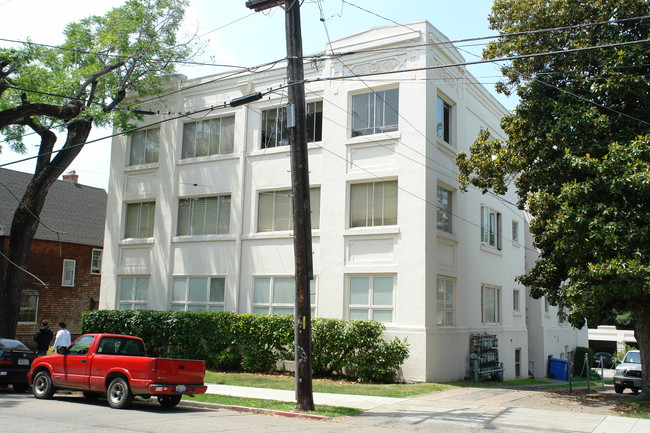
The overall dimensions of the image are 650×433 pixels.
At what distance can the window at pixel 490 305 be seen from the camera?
926 inches

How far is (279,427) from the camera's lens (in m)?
10.7

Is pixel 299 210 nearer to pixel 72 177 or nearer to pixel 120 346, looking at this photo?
pixel 120 346

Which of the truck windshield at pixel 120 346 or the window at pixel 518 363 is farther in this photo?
the window at pixel 518 363

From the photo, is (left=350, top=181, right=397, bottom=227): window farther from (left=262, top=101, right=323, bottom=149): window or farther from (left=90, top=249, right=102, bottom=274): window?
(left=90, top=249, right=102, bottom=274): window

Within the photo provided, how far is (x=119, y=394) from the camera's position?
1276 cm

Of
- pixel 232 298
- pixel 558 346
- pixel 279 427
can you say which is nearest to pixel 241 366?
pixel 232 298

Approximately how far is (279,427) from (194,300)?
1307 centimetres

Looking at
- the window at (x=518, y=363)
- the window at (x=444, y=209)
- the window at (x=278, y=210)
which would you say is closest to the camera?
the window at (x=444, y=209)

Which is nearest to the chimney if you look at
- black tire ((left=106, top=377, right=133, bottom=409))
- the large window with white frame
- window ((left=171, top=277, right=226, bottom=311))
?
the large window with white frame

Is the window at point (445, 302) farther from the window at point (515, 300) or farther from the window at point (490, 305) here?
the window at point (515, 300)

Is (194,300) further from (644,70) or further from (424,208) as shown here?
(644,70)

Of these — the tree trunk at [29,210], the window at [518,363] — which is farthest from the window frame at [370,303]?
the tree trunk at [29,210]

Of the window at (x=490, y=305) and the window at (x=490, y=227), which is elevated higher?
the window at (x=490, y=227)

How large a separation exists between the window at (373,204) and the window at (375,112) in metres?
1.88
